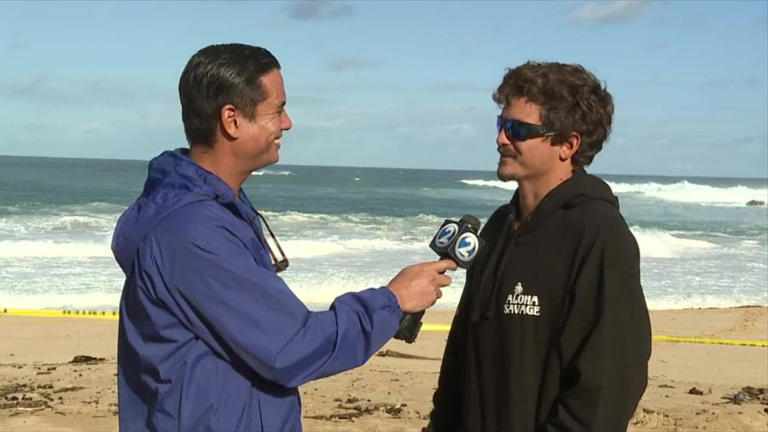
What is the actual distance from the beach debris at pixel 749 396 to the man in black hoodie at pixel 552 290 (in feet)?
→ 18.8

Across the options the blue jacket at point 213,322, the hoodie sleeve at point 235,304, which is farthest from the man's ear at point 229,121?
the hoodie sleeve at point 235,304

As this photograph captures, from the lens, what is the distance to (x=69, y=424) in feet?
23.1

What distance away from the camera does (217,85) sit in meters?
2.36

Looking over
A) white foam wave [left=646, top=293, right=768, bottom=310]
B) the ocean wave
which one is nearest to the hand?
white foam wave [left=646, top=293, right=768, bottom=310]

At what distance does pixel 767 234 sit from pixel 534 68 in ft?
110

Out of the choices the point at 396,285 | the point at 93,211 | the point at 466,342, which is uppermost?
the point at 396,285

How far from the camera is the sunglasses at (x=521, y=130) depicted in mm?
2926

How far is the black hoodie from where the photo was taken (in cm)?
267

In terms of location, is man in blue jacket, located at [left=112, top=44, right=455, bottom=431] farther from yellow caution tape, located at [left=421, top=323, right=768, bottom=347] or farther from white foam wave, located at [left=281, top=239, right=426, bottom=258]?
white foam wave, located at [left=281, top=239, right=426, bottom=258]

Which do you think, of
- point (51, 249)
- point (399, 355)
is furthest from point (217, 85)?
point (51, 249)

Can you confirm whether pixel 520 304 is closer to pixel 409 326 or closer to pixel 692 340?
pixel 409 326

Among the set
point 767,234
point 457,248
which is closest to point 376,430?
point 457,248

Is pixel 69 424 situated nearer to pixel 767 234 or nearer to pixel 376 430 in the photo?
pixel 376 430

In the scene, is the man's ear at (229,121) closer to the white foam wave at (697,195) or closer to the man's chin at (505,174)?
the man's chin at (505,174)
